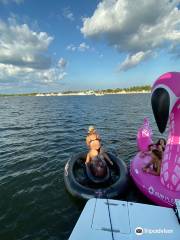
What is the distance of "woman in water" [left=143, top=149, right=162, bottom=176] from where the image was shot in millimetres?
6754

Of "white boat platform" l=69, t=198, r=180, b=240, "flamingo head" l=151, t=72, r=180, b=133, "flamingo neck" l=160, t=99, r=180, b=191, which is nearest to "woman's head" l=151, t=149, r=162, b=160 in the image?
"flamingo neck" l=160, t=99, r=180, b=191

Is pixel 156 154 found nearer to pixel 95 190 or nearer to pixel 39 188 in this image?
pixel 95 190

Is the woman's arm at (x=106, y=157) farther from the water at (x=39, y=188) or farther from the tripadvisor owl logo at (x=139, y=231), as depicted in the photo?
the tripadvisor owl logo at (x=139, y=231)

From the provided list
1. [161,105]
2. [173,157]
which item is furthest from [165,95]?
[173,157]

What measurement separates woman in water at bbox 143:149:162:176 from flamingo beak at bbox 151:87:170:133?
1.59 meters

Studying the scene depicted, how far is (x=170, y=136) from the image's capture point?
6.04 meters

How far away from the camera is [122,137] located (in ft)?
48.3

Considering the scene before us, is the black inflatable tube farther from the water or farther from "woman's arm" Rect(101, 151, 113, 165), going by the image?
"woman's arm" Rect(101, 151, 113, 165)

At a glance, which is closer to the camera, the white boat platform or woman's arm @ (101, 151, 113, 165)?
the white boat platform

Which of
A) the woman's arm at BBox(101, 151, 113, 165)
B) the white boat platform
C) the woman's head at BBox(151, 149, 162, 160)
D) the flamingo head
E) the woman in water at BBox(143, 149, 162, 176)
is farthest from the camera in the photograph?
the woman's arm at BBox(101, 151, 113, 165)

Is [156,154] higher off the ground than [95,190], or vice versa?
[156,154]

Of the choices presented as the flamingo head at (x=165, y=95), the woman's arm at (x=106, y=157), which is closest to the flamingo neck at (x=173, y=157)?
the flamingo head at (x=165, y=95)

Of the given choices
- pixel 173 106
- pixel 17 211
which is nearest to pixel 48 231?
pixel 17 211

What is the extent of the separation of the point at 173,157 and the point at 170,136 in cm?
55
